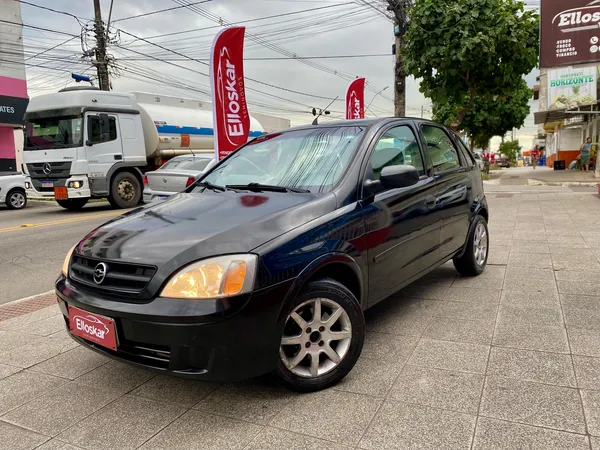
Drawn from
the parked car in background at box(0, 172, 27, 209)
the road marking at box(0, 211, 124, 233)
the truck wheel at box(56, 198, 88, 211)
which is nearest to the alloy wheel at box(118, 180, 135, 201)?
the road marking at box(0, 211, 124, 233)

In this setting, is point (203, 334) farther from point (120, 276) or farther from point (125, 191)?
point (125, 191)

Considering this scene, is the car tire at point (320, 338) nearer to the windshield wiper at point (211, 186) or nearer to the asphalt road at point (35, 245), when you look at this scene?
the windshield wiper at point (211, 186)

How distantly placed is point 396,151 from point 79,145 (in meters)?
10.8

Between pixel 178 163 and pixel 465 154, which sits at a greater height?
pixel 178 163

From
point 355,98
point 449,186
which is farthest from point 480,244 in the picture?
point 355,98

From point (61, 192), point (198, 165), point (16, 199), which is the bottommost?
point (16, 199)

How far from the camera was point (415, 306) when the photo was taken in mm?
4105

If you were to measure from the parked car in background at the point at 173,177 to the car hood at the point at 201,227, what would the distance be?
754 centimetres

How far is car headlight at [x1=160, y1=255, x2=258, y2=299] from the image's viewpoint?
2.27 meters

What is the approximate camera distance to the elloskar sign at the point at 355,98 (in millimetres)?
17938

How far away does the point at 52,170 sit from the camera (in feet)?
41.0

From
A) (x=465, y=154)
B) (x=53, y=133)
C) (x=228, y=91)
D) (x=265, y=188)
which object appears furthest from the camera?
(x=53, y=133)

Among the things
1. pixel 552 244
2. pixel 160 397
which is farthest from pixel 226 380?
pixel 552 244

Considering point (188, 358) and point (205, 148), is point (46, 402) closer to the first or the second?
point (188, 358)
